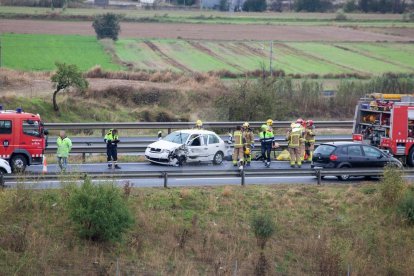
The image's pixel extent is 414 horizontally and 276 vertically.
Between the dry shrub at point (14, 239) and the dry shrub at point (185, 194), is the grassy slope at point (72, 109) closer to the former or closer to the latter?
the dry shrub at point (185, 194)

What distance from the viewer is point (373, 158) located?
89.7 ft

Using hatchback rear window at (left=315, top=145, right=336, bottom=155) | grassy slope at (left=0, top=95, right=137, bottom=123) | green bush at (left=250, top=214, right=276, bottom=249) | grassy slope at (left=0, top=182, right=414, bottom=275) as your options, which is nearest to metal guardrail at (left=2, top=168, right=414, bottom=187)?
grassy slope at (left=0, top=182, right=414, bottom=275)

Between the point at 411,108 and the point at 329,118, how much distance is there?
65.5 ft

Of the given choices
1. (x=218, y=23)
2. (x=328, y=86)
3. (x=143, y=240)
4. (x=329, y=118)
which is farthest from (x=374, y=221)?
(x=218, y=23)

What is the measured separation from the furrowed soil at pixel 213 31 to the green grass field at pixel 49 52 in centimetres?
268

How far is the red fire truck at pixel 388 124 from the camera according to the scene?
97.6 ft

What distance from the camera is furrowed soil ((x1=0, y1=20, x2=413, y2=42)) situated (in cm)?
7556

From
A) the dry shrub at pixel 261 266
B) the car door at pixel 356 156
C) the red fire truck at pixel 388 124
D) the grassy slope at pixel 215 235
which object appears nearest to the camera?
the grassy slope at pixel 215 235

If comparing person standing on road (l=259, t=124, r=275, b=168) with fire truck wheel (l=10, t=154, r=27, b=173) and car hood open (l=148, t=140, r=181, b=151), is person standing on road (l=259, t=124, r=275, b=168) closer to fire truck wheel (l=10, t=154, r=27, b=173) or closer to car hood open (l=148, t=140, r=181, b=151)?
car hood open (l=148, t=140, r=181, b=151)

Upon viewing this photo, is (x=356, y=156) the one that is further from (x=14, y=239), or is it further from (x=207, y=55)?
(x=207, y=55)

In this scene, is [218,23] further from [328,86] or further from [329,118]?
[329,118]

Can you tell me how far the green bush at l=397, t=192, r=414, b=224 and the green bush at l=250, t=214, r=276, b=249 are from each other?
423 centimetres

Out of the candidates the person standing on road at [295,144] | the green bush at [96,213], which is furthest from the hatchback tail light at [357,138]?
the green bush at [96,213]

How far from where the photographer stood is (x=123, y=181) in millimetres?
23656
